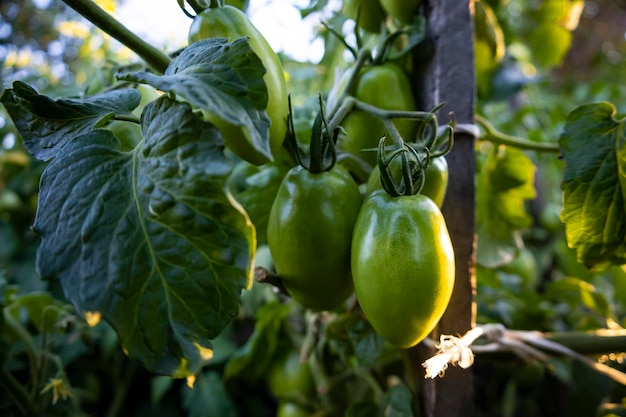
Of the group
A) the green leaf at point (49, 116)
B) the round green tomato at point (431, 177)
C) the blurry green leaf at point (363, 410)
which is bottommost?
the blurry green leaf at point (363, 410)

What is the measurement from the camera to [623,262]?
56 cm

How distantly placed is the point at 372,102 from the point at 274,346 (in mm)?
481

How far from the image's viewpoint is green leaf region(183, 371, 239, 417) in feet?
2.95

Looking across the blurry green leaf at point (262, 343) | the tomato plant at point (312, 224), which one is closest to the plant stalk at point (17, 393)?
the tomato plant at point (312, 224)

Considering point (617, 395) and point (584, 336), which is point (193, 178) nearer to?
point (584, 336)

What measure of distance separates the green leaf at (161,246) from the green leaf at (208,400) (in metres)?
0.63

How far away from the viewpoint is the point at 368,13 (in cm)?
64

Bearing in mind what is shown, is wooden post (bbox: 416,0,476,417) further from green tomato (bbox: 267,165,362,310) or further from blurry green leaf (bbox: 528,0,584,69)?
blurry green leaf (bbox: 528,0,584,69)

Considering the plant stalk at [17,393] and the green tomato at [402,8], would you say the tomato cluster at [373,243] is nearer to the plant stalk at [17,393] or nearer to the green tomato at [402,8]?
the green tomato at [402,8]

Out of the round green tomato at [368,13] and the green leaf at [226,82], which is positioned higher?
the round green tomato at [368,13]

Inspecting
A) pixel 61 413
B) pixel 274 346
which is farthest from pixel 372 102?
pixel 61 413

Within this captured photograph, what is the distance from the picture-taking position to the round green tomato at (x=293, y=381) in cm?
76

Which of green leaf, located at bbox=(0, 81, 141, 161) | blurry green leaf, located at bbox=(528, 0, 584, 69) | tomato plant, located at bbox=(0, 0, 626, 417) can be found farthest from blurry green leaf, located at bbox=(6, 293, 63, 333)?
blurry green leaf, located at bbox=(528, 0, 584, 69)

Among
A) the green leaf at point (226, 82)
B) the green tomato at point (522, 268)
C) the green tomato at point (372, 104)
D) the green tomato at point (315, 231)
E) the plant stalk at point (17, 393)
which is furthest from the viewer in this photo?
the green tomato at point (522, 268)
